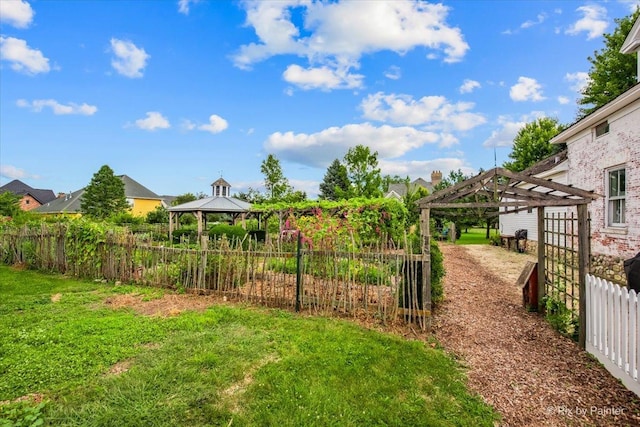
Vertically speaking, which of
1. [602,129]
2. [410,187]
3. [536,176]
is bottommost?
[536,176]

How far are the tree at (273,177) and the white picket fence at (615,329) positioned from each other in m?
27.1

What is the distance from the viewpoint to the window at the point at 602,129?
9336 millimetres

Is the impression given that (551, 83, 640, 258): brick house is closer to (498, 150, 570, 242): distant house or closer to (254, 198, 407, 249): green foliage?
(498, 150, 570, 242): distant house

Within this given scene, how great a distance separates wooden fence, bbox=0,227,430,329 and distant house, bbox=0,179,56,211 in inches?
2011

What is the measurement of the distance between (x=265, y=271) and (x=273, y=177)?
24407mm

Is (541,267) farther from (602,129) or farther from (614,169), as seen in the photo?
(602,129)

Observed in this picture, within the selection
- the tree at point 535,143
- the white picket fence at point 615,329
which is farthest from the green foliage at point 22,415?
the tree at point 535,143

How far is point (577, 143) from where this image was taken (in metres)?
10.9

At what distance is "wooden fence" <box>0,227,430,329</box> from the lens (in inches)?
219

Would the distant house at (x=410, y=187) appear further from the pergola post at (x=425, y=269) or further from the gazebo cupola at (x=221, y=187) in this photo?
the pergola post at (x=425, y=269)

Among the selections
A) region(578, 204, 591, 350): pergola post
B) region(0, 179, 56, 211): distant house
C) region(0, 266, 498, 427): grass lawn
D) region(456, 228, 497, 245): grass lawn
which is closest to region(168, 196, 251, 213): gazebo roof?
region(0, 266, 498, 427): grass lawn

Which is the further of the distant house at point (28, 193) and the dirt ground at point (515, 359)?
the distant house at point (28, 193)

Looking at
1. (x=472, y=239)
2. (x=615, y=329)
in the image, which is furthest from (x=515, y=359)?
(x=472, y=239)

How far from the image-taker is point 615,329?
361 cm
